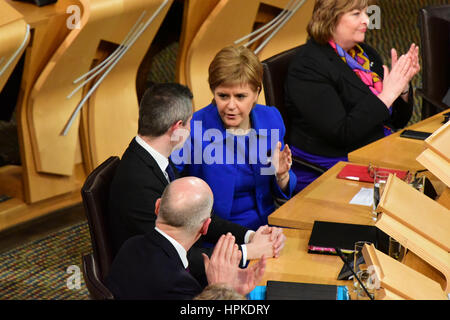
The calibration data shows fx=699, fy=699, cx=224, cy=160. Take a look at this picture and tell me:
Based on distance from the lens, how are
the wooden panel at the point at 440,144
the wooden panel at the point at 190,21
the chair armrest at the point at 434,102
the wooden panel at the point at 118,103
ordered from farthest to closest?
the wooden panel at the point at 190,21 < the wooden panel at the point at 118,103 < the chair armrest at the point at 434,102 < the wooden panel at the point at 440,144

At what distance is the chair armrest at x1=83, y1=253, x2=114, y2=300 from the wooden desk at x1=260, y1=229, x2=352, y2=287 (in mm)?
431

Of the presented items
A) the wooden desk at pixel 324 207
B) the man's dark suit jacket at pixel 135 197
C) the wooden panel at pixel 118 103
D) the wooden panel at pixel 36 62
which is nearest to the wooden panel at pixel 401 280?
the wooden desk at pixel 324 207

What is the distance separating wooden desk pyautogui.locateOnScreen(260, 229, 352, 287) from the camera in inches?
76.3

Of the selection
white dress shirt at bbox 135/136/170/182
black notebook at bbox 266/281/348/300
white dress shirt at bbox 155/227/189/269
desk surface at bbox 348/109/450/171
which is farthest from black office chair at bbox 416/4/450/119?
white dress shirt at bbox 155/227/189/269

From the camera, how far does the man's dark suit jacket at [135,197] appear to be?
2111 millimetres

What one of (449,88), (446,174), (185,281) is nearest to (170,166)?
(185,281)

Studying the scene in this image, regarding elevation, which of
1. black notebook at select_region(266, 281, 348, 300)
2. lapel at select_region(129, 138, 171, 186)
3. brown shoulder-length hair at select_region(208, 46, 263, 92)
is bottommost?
black notebook at select_region(266, 281, 348, 300)

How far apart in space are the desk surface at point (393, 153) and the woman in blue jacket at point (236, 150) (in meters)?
0.31

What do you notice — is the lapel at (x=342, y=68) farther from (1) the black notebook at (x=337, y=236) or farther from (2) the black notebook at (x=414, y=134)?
(1) the black notebook at (x=337, y=236)

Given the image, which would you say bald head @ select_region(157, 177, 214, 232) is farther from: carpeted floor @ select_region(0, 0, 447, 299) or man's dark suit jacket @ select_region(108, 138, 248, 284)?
carpeted floor @ select_region(0, 0, 447, 299)

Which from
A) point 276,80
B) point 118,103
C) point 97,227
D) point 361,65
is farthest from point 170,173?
point 118,103

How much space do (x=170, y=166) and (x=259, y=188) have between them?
0.48 metres

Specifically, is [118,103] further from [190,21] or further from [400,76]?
[400,76]
